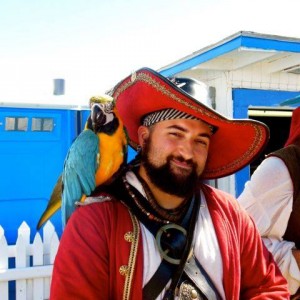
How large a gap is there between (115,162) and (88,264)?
38.8 inches

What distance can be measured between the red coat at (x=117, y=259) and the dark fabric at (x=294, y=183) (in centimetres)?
58

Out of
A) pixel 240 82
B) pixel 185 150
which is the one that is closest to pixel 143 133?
pixel 185 150

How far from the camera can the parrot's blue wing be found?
7.47 feet

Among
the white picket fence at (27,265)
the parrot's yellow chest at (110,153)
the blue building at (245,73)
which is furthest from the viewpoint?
the blue building at (245,73)

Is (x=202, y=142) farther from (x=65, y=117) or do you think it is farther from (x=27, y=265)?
(x=65, y=117)

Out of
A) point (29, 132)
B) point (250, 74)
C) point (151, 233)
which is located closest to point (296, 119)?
point (151, 233)

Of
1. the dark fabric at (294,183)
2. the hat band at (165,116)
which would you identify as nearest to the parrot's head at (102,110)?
the hat band at (165,116)

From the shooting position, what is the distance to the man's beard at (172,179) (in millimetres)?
1740

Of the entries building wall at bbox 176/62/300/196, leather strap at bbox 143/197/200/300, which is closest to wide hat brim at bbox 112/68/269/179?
leather strap at bbox 143/197/200/300

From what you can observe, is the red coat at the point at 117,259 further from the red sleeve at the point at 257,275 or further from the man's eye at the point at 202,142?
the man's eye at the point at 202,142

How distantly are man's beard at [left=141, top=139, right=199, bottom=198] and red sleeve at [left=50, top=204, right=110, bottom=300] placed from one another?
30cm

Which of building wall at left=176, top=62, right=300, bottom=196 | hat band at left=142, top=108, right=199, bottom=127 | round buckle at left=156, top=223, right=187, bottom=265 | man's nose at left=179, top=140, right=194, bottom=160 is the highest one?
building wall at left=176, top=62, right=300, bottom=196

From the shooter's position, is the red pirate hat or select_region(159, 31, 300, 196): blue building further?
select_region(159, 31, 300, 196): blue building

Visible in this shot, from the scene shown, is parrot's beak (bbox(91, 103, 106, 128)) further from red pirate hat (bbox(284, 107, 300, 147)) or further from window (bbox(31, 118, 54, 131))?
window (bbox(31, 118, 54, 131))
